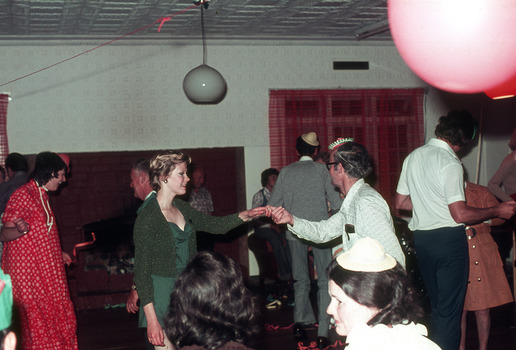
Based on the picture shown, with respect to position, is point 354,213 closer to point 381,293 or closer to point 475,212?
point 475,212

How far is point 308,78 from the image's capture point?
6.89 m

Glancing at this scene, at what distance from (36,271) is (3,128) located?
9.75 feet

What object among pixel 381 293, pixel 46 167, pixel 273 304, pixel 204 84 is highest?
pixel 204 84

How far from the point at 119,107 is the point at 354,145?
4.02 meters

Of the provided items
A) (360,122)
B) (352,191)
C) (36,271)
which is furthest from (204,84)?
(352,191)

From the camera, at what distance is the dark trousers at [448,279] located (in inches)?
125

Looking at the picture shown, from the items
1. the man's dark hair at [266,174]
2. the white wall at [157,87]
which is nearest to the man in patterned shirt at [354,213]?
the man's dark hair at [266,174]

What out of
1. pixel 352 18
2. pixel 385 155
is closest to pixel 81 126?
pixel 352 18

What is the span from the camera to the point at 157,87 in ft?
21.1

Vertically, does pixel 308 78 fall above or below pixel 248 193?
above

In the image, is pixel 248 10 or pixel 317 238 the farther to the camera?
pixel 248 10

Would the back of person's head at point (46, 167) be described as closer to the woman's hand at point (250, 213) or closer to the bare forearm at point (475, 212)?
the woman's hand at point (250, 213)

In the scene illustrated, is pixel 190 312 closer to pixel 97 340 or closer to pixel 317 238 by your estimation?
pixel 317 238

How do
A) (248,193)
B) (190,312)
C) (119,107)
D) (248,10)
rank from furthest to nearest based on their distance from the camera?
(248,193) → (119,107) → (248,10) → (190,312)
